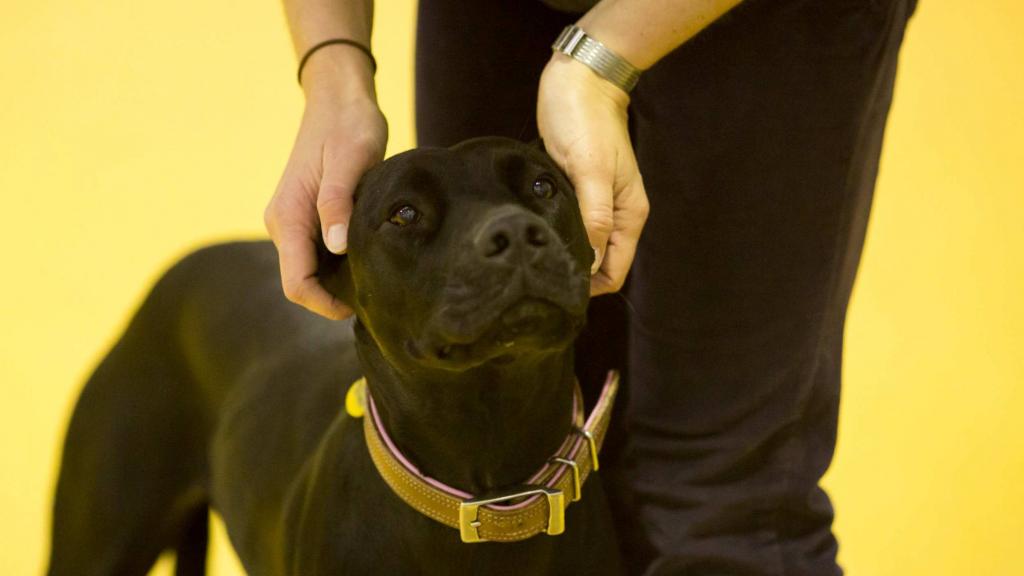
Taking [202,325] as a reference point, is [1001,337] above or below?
below

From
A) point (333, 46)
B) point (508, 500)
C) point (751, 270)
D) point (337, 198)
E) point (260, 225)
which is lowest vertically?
point (260, 225)

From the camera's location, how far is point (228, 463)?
165cm

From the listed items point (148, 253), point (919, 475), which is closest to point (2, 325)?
point (148, 253)

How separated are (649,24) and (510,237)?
29 centimetres

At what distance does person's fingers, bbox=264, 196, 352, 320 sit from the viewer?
4.00 feet

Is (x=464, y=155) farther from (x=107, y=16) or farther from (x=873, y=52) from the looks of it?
(x=107, y=16)

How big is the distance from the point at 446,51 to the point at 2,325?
1756 millimetres

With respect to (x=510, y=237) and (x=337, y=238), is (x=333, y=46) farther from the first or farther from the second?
(x=510, y=237)

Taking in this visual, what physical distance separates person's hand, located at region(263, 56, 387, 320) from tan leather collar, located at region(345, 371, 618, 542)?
0.16 m

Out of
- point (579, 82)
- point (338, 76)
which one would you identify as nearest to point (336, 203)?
point (338, 76)

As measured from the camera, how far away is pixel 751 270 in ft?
4.37

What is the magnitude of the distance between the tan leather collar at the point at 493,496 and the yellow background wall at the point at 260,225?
1045 millimetres

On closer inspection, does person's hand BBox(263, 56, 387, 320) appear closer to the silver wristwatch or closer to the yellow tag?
the yellow tag

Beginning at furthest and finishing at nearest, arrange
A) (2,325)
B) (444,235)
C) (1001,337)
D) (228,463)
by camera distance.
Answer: (2,325)
(1001,337)
(228,463)
(444,235)
